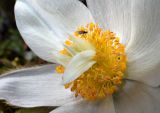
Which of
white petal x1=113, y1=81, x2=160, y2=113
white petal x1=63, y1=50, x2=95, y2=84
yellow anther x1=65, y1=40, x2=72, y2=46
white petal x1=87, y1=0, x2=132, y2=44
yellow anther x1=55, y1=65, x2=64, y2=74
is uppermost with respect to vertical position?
white petal x1=87, y1=0, x2=132, y2=44

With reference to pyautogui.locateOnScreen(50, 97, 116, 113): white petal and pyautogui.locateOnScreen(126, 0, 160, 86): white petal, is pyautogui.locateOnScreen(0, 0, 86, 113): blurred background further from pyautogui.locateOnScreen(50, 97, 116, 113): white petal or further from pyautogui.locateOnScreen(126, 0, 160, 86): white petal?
pyautogui.locateOnScreen(126, 0, 160, 86): white petal

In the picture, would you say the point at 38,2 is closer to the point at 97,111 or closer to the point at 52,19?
the point at 52,19

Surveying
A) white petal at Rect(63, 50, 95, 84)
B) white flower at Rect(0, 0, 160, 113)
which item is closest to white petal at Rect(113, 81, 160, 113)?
white flower at Rect(0, 0, 160, 113)

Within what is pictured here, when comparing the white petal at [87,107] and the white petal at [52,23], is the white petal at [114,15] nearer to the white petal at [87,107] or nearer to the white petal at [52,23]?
the white petal at [52,23]

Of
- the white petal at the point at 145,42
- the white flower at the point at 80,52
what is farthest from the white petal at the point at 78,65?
the white petal at the point at 145,42

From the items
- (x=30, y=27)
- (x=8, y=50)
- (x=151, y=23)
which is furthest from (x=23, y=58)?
(x=151, y=23)

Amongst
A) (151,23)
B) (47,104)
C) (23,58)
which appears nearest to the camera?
(151,23)

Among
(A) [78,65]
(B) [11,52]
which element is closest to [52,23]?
(A) [78,65]

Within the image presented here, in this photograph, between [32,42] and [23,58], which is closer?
[32,42]

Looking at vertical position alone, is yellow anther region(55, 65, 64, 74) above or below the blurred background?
below
